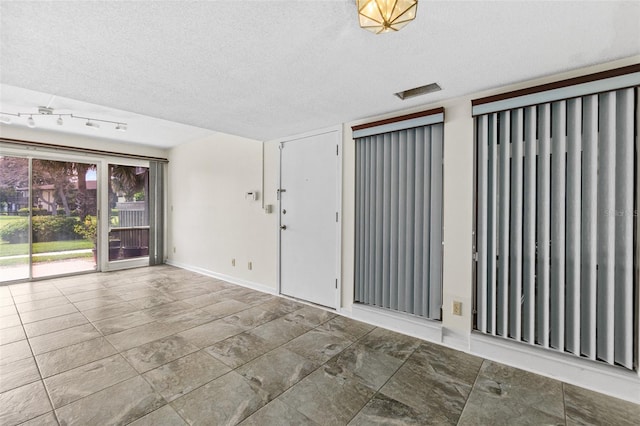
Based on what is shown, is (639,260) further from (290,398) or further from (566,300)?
(290,398)

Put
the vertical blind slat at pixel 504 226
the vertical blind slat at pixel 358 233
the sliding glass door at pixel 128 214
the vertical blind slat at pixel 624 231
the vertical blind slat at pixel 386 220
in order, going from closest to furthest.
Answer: the vertical blind slat at pixel 624 231 → the vertical blind slat at pixel 504 226 → the vertical blind slat at pixel 386 220 → the vertical blind slat at pixel 358 233 → the sliding glass door at pixel 128 214

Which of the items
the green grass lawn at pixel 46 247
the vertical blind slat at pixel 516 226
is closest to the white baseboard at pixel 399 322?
the vertical blind slat at pixel 516 226

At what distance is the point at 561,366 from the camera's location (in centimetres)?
212

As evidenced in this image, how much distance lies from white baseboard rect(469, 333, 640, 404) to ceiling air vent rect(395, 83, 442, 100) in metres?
2.17

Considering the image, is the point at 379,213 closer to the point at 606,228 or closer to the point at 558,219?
the point at 558,219

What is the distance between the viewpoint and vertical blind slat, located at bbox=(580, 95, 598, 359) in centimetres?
204

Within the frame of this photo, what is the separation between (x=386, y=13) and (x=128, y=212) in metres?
6.28

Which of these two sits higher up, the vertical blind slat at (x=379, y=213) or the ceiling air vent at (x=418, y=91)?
the ceiling air vent at (x=418, y=91)

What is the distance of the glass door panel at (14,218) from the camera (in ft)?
14.9

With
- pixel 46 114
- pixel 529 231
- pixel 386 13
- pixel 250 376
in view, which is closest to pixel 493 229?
pixel 529 231

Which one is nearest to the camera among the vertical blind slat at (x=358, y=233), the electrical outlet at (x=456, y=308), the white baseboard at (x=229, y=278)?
the electrical outlet at (x=456, y=308)

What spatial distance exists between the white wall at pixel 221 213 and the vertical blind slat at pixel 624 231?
348 centimetres

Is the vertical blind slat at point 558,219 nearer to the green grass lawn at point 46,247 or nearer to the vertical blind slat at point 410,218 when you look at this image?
the vertical blind slat at point 410,218

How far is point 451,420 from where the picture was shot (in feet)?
5.63
